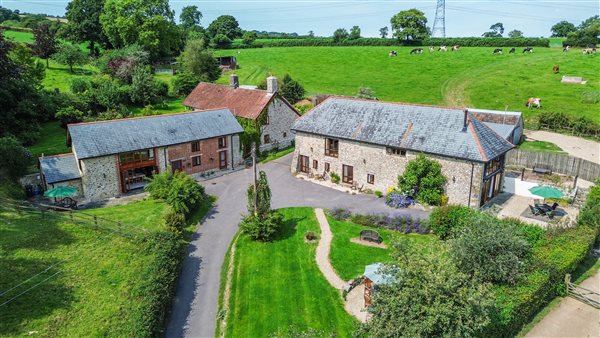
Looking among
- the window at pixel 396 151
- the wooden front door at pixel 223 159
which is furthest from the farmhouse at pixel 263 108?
the window at pixel 396 151

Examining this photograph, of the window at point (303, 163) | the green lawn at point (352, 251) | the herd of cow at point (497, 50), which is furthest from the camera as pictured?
the herd of cow at point (497, 50)

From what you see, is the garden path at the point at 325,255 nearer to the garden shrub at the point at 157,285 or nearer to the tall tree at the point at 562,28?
the garden shrub at the point at 157,285

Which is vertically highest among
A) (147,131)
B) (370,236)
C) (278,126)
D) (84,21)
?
(84,21)

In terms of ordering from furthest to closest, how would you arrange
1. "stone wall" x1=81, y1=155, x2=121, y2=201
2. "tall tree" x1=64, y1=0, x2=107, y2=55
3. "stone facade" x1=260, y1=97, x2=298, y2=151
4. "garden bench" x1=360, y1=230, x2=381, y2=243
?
"tall tree" x1=64, y1=0, x2=107, y2=55
"stone facade" x1=260, y1=97, x2=298, y2=151
"stone wall" x1=81, y1=155, x2=121, y2=201
"garden bench" x1=360, y1=230, x2=381, y2=243

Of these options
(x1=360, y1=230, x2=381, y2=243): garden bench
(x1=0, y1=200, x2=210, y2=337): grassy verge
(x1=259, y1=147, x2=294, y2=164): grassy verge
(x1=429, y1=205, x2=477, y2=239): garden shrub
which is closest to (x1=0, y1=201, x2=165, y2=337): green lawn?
(x1=0, y1=200, x2=210, y2=337): grassy verge

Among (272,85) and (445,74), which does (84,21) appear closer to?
(272,85)

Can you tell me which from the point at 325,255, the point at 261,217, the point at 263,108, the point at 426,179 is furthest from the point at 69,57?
the point at 426,179

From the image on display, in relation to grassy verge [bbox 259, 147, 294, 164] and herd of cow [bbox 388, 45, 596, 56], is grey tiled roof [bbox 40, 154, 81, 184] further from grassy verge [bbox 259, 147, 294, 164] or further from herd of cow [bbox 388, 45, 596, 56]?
herd of cow [bbox 388, 45, 596, 56]
